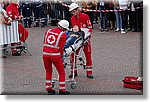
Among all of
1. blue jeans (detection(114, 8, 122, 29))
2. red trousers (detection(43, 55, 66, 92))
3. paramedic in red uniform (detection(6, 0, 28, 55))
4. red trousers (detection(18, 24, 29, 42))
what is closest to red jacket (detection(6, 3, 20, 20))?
paramedic in red uniform (detection(6, 0, 28, 55))

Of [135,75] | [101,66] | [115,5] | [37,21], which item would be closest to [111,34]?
[115,5]

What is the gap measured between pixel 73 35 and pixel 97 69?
188 cm

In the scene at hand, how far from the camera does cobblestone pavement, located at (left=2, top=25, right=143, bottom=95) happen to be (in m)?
8.77

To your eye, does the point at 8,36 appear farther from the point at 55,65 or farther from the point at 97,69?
the point at 55,65

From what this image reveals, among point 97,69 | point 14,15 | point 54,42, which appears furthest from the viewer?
point 14,15

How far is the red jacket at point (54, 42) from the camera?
26.0 ft

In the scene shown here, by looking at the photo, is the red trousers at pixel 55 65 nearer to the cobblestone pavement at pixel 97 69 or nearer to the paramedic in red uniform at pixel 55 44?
the paramedic in red uniform at pixel 55 44

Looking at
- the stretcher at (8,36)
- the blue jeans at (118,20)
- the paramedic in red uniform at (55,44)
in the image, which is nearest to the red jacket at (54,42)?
the paramedic in red uniform at (55,44)

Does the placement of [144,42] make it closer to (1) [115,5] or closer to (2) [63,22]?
(2) [63,22]

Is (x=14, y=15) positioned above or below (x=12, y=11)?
below

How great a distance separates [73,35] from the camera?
9000mm

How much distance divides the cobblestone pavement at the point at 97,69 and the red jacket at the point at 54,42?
1.04 metres

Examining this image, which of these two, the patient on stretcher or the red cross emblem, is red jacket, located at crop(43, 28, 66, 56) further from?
the patient on stretcher

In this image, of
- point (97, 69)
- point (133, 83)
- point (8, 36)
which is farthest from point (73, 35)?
point (8, 36)
